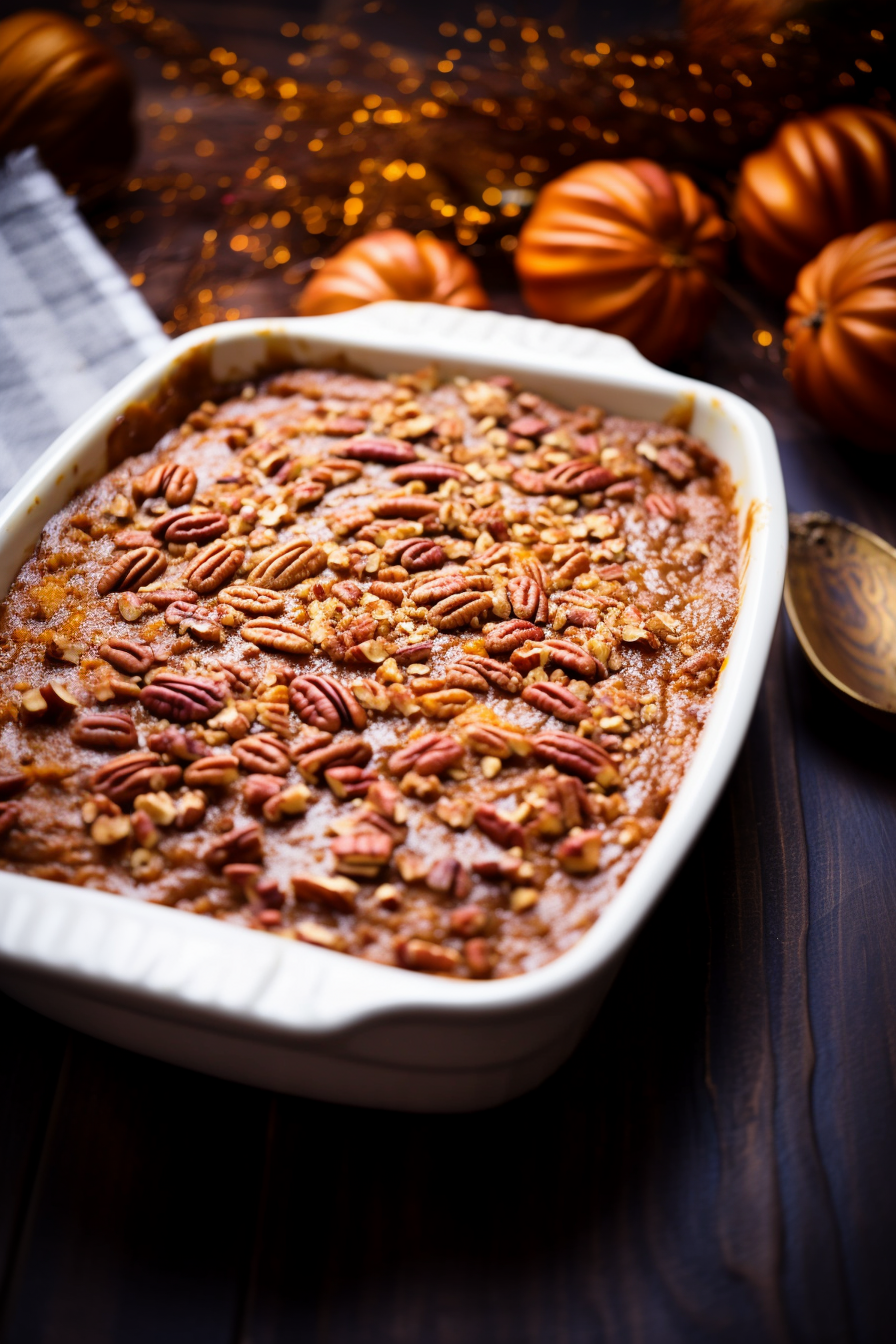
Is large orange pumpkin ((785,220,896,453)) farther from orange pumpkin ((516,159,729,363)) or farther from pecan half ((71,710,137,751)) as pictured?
pecan half ((71,710,137,751))

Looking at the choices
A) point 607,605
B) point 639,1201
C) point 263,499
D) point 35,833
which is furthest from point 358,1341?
point 263,499

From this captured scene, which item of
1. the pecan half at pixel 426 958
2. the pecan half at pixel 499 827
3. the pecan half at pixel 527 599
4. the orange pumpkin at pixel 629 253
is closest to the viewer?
the pecan half at pixel 426 958

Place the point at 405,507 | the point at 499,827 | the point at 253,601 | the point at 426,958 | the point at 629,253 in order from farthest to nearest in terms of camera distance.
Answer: the point at 629,253 < the point at 405,507 < the point at 253,601 < the point at 499,827 < the point at 426,958

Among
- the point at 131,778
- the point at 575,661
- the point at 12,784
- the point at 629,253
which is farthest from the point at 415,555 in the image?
the point at 629,253

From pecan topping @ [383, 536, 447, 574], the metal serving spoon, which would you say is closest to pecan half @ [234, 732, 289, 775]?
pecan topping @ [383, 536, 447, 574]

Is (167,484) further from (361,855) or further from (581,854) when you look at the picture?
(581,854)

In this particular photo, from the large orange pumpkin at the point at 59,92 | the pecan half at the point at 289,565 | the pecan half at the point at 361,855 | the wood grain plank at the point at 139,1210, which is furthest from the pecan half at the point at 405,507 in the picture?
the large orange pumpkin at the point at 59,92

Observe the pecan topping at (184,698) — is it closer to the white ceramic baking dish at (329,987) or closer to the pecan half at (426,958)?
the white ceramic baking dish at (329,987)
